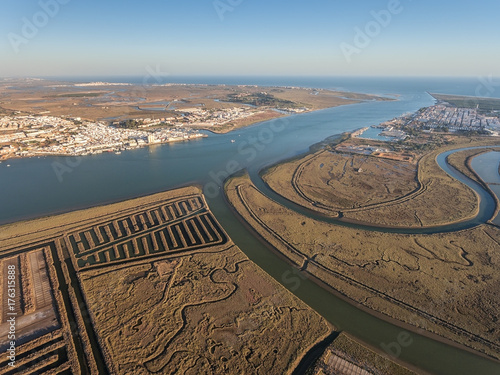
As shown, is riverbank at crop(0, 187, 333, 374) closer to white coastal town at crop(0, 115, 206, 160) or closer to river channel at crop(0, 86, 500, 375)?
river channel at crop(0, 86, 500, 375)

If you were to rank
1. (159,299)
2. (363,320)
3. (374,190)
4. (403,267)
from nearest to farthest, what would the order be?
(363,320) → (159,299) → (403,267) → (374,190)

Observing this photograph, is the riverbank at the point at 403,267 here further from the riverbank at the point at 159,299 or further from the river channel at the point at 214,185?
the riverbank at the point at 159,299

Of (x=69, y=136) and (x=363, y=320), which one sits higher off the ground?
(x=69, y=136)

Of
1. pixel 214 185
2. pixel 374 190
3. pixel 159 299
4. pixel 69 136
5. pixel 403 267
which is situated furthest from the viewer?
pixel 69 136

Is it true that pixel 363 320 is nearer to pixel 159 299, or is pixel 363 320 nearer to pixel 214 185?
pixel 159 299

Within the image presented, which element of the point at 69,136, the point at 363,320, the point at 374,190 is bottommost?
the point at 363,320

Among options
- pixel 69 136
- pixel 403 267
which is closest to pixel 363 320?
pixel 403 267

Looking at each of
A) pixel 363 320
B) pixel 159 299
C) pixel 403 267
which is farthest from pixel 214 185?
pixel 363 320

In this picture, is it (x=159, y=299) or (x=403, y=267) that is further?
(x=403, y=267)

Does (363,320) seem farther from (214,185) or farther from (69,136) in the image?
(69,136)

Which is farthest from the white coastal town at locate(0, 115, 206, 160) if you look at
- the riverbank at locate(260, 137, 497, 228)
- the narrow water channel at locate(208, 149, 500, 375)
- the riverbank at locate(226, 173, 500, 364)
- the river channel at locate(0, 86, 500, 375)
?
the riverbank at locate(226, 173, 500, 364)

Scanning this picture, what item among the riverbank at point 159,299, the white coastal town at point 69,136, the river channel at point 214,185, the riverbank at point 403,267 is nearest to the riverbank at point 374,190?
the river channel at point 214,185
